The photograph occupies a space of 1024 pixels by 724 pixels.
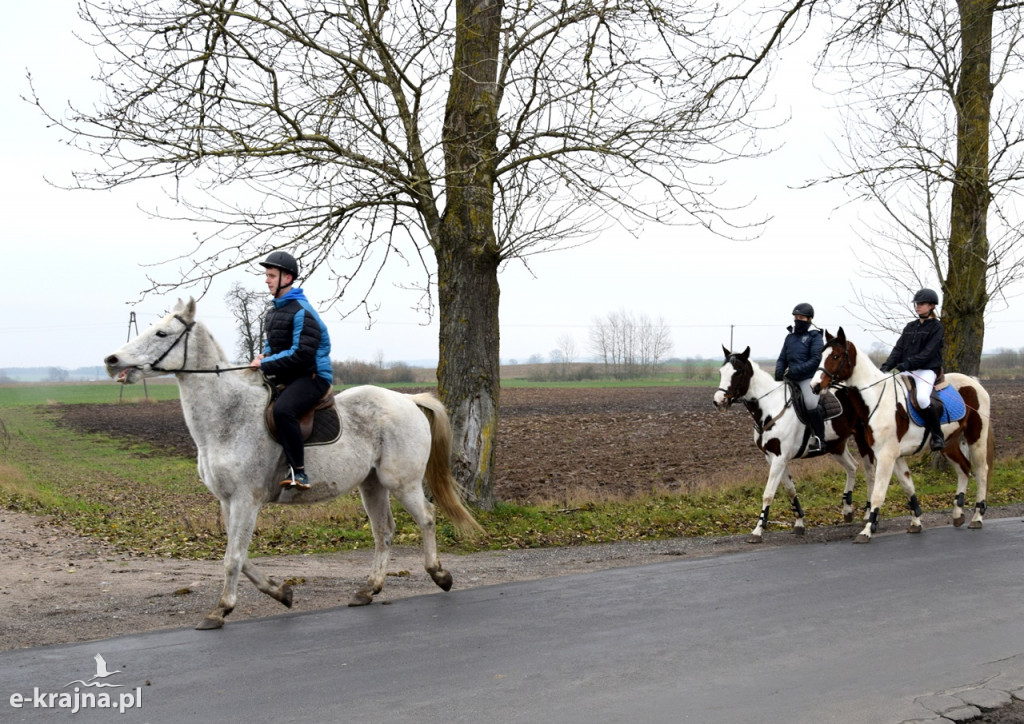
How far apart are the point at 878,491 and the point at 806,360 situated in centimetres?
223

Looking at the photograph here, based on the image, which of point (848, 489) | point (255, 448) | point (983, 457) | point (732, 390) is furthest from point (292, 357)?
point (983, 457)

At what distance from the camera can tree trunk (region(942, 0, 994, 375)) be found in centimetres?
1730

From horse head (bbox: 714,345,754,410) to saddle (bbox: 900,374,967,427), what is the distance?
6.75 ft

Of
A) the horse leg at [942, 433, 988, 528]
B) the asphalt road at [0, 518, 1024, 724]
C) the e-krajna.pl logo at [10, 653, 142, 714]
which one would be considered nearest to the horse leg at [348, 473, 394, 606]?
the asphalt road at [0, 518, 1024, 724]

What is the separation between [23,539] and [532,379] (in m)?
81.8

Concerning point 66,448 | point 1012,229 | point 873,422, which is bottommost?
point 66,448

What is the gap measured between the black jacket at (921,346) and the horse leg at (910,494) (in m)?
1.34

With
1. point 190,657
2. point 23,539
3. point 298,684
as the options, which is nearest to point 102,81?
point 23,539

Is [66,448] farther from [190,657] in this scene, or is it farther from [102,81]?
[190,657]

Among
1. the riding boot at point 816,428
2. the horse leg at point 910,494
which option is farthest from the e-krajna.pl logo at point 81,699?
the riding boot at point 816,428

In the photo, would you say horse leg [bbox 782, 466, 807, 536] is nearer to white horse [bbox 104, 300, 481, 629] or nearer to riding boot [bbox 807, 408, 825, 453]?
riding boot [bbox 807, 408, 825, 453]

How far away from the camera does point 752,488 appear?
15977 millimetres

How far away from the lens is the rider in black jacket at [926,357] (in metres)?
11.9

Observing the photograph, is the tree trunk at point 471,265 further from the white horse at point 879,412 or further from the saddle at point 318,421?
the saddle at point 318,421
